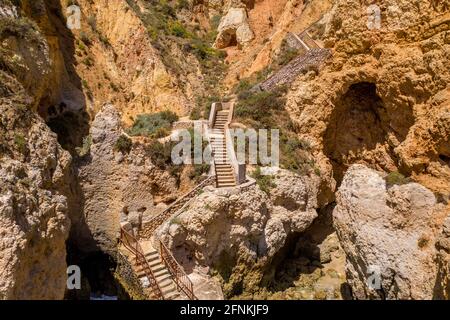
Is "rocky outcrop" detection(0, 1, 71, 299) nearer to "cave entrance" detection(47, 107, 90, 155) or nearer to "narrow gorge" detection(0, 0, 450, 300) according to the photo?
"narrow gorge" detection(0, 0, 450, 300)

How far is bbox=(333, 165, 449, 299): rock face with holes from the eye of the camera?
12.9m

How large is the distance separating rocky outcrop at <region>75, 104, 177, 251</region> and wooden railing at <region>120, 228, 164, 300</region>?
975 millimetres

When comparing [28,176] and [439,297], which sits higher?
[28,176]

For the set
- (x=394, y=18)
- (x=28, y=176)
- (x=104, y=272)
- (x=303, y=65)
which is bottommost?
(x=104, y=272)

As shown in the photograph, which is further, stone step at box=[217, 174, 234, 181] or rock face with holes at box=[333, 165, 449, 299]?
stone step at box=[217, 174, 234, 181]

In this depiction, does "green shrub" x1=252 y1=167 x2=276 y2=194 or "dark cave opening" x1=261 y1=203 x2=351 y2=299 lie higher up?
"green shrub" x1=252 y1=167 x2=276 y2=194

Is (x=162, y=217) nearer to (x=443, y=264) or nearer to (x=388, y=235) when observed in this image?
(x=388, y=235)

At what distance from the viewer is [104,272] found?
16656mm

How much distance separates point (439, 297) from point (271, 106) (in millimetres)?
12824

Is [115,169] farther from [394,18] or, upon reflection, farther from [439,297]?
[394,18]

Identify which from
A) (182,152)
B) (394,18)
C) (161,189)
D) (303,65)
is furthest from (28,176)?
(394,18)

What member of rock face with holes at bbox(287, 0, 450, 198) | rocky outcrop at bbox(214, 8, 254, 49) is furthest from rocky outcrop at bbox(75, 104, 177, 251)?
rocky outcrop at bbox(214, 8, 254, 49)

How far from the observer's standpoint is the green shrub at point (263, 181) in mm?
16730

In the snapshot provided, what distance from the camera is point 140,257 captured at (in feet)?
47.0
